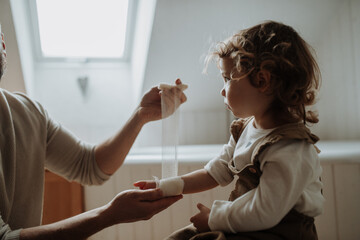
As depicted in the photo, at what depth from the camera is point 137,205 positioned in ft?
2.80

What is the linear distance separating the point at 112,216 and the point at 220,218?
32 centimetres

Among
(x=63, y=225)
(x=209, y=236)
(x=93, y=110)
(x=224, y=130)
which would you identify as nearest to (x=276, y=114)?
(x=209, y=236)

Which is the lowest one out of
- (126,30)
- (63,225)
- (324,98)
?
(63,225)

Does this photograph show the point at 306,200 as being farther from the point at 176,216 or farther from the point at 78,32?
the point at 78,32

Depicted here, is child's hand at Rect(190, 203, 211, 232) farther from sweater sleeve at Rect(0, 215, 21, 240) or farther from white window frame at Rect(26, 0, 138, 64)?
white window frame at Rect(26, 0, 138, 64)

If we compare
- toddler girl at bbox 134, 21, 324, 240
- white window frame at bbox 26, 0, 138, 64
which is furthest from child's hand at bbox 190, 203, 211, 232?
white window frame at bbox 26, 0, 138, 64

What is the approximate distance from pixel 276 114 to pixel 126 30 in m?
1.41

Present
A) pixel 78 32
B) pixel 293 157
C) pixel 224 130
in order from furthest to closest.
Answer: pixel 224 130 < pixel 78 32 < pixel 293 157

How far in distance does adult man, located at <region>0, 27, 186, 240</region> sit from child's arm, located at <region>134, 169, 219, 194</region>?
0.12 feet

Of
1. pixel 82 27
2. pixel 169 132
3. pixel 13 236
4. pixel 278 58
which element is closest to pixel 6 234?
pixel 13 236

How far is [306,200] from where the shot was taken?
0.72 m

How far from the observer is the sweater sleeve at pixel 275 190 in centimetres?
67

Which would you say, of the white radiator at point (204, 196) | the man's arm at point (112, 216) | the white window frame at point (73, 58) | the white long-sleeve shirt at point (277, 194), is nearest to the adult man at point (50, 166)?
the man's arm at point (112, 216)

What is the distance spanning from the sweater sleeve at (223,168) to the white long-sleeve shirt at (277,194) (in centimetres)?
15
